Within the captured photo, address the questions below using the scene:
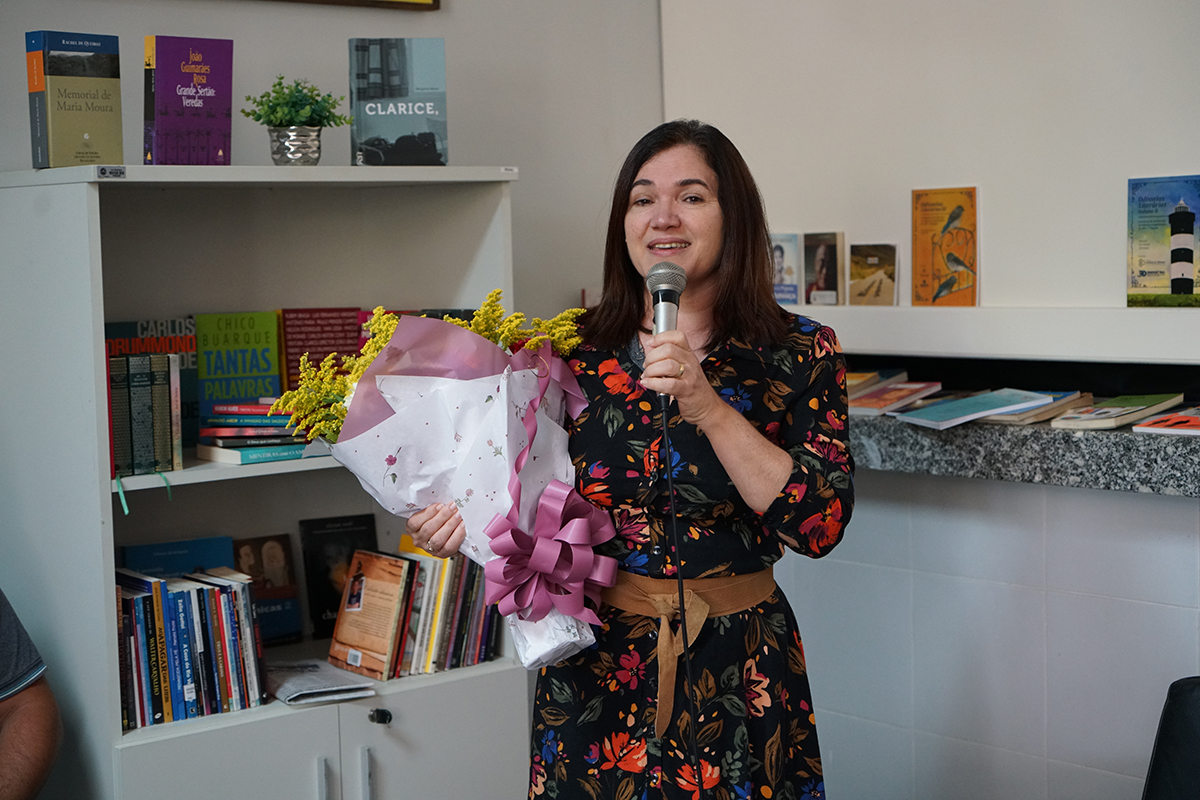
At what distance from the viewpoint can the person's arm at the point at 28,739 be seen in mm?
1785

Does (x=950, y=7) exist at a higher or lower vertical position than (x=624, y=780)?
higher

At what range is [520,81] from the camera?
2.78m

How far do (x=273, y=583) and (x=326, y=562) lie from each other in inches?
4.8

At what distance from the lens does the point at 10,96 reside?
212 cm

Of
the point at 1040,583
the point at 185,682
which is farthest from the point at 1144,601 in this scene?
the point at 185,682

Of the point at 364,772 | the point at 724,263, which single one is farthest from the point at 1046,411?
the point at 364,772

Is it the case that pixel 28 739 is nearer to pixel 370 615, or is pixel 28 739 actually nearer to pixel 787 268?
pixel 370 615

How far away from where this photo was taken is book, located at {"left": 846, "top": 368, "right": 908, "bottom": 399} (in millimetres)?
2531

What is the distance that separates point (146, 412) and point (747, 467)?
112cm

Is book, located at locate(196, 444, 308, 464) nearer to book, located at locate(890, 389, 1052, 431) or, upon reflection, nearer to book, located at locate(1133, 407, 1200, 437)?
book, located at locate(890, 389, 1052, 431)

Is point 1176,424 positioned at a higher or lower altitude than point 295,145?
lower

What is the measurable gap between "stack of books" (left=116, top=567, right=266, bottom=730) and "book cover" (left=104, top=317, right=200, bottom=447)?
0.34 meters

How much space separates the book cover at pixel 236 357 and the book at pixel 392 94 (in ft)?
1.42

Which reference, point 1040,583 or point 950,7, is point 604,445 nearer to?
point 1040,583
